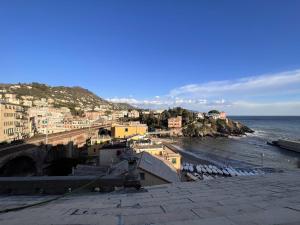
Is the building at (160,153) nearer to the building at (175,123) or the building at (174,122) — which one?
the building at (175,123)

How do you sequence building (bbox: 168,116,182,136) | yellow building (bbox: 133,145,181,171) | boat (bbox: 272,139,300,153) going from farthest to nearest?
building (bbox: 168,116,182,136)
boat (bbox: 272,139,300,153)
yellow building (bbox: 133,145,181,171)

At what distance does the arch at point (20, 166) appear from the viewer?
126 ft

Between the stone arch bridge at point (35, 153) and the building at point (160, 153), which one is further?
the stone arch bridge at point (35, 153)

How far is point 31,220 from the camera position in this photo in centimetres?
463

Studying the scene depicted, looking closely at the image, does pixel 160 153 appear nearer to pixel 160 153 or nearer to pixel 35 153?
pixel 160 153

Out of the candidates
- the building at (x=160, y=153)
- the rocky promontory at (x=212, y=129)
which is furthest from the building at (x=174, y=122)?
the building at (x=160, y=153)

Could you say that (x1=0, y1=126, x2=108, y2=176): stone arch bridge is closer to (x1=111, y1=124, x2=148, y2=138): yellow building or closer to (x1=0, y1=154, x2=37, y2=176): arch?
(x1=0, y1=154, x2=37, y2=176): arch

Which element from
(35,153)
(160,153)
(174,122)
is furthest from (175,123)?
(160,153)

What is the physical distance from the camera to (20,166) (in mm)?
44219

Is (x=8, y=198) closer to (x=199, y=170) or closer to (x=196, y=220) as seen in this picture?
(x=196, y=220)

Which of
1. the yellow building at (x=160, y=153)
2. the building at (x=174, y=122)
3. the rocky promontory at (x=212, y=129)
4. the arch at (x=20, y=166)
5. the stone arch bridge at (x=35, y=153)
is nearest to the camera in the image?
the yellow building at (x=160, y=153)

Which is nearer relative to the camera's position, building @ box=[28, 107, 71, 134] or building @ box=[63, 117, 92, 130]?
building @ box=[28, 107, 71, 134]

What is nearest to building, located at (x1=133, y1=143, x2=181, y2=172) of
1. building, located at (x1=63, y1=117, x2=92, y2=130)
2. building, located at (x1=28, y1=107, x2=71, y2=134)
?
building, located at (x1=28, y1=107, x2=71, y2=134)

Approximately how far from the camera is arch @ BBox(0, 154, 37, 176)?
38412mm
